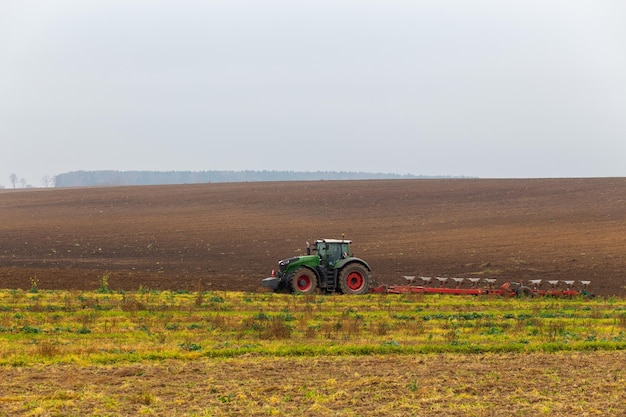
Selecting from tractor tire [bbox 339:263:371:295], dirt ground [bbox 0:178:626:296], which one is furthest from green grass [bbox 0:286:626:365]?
dirt ground [bbox 0:178:626:296]

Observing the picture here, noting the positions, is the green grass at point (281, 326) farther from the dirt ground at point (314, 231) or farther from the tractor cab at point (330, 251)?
the dirt ground at point (314, 231)

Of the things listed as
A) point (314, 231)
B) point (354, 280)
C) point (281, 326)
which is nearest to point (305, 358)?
→ point (281, 326)

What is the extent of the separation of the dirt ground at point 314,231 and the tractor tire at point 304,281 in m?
3.60

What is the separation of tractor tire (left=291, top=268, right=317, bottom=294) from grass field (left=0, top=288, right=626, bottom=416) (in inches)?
108

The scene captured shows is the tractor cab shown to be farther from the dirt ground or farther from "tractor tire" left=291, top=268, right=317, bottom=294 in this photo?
the dirt ground

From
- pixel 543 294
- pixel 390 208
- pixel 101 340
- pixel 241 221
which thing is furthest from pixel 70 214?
pixel 101 340

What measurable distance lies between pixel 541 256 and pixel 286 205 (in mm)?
32383

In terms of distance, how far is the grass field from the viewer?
1198cm

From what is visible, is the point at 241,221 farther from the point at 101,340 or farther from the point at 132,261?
the point at 101,340

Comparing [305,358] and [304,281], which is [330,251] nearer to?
[304,281]

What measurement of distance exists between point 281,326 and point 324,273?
34.1ft

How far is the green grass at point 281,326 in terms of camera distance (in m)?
16.5

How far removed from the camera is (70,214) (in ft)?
224

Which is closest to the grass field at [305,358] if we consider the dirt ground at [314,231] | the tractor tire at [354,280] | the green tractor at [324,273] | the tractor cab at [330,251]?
the green tractor at [324,273]
